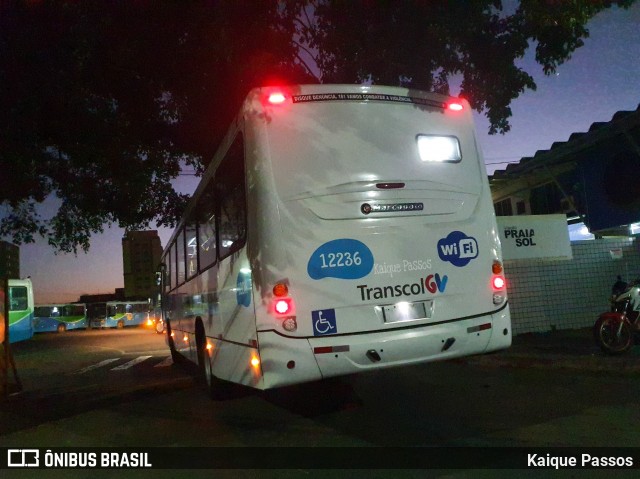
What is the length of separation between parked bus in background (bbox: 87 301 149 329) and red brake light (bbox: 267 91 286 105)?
133 ft

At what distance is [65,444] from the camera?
5668mm

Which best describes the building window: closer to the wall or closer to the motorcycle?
the wall

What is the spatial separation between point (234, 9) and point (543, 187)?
38.3 feet

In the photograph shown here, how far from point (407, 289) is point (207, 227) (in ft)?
10.6

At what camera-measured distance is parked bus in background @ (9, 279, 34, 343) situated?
82.9 ft

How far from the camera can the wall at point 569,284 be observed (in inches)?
456

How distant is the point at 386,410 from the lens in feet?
20.5

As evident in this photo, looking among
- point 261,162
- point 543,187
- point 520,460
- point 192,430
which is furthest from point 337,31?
point 543,187

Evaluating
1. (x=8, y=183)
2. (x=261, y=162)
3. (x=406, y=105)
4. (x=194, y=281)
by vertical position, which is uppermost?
(x=8, y=183)

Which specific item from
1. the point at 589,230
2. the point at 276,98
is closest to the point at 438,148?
the point at 276,98

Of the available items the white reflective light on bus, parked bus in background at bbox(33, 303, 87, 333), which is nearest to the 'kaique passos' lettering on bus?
the white reflective light on bus

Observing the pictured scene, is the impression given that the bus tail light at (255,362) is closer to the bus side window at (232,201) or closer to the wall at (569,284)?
the bus side window at (232,201)

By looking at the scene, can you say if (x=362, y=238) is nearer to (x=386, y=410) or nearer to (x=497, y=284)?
(x=497, y=284)

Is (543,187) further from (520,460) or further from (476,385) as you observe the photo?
(520,460)
